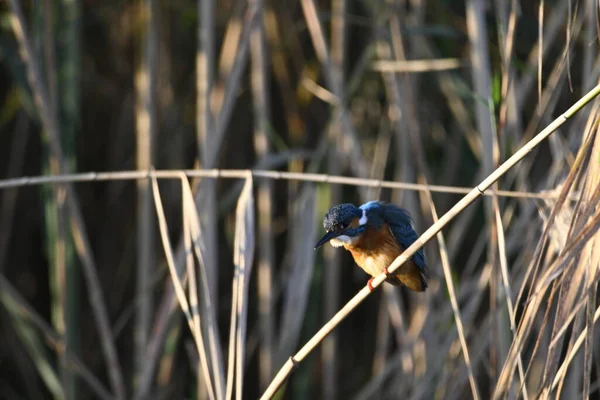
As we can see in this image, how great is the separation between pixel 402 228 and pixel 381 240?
107 mm

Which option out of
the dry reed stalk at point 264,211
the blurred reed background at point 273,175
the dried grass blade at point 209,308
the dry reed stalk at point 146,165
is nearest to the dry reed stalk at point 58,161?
the blurred reed background at point 273,175

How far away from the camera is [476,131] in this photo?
3287 millimetres

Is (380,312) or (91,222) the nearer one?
(380,312)

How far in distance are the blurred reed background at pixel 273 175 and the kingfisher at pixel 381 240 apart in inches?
7.3

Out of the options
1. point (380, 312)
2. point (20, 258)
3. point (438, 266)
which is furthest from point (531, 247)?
point (20, 258)

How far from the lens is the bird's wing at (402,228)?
2.39 metres

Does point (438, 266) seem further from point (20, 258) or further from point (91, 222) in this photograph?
point (20, 258)

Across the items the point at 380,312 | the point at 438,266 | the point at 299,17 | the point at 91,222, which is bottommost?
the point at 380,312

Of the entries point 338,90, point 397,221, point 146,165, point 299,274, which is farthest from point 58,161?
point 397,221

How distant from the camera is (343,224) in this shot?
2.12m

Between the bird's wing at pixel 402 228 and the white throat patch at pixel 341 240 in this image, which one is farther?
the bird's wing at pixel 402 228

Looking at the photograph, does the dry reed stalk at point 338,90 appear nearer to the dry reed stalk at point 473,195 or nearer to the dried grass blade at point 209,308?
the dried grass blade at point 209,308

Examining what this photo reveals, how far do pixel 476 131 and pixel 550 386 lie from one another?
1846 mm

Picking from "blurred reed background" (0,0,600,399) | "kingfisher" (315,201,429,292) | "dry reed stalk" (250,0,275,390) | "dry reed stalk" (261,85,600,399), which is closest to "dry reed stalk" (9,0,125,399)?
"blurred reed background" (0,0,600,399)
